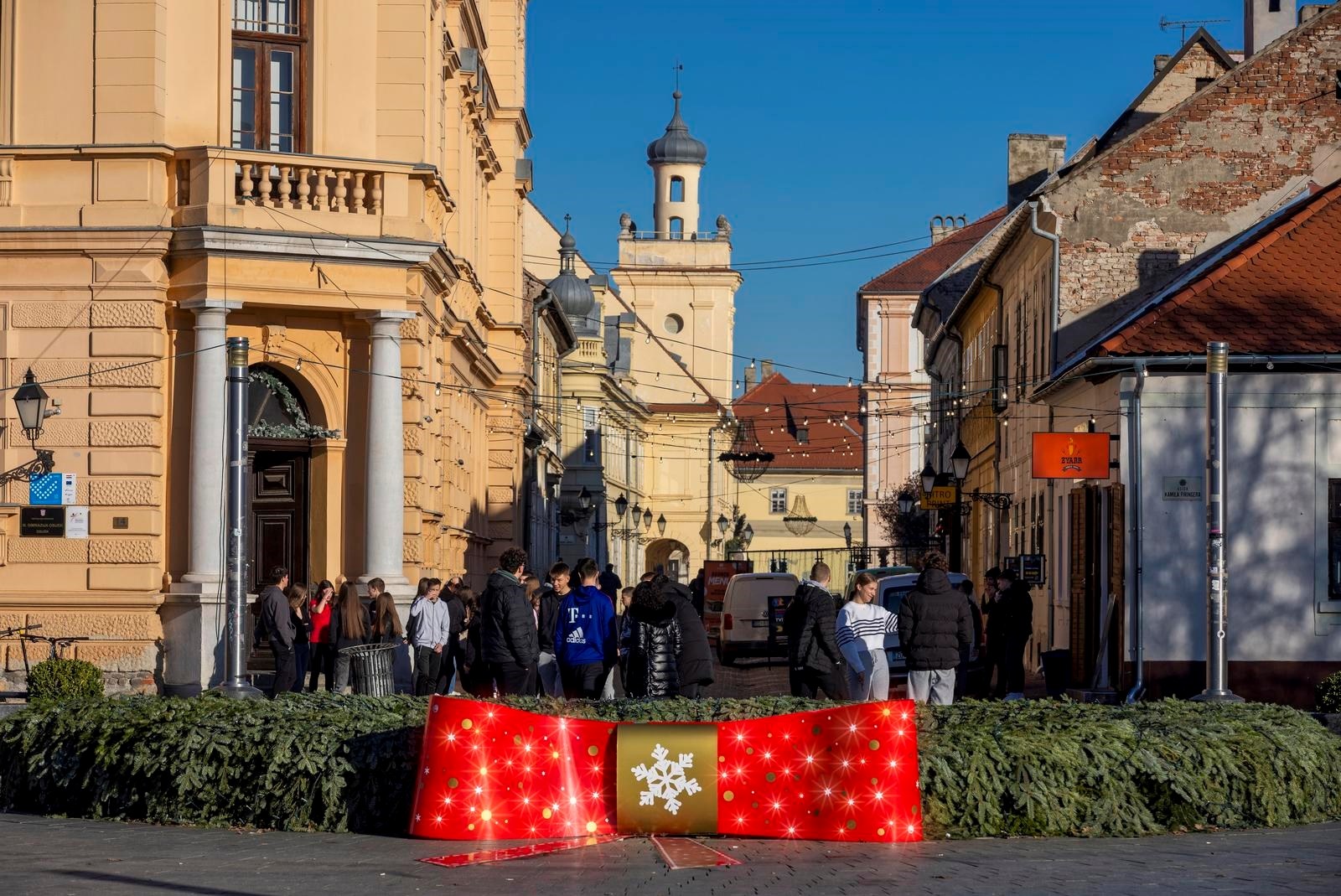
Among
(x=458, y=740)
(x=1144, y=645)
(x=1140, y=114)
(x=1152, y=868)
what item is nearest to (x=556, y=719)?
(x=458, y=740)

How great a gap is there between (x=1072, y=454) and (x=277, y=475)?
31.2ft

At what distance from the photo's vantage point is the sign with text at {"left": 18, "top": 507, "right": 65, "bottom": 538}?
75.7 ft

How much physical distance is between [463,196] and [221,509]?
Result: 33.7ft

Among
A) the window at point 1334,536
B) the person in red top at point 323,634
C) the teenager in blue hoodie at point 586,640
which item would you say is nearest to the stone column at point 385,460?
the person in red top at point 323,634

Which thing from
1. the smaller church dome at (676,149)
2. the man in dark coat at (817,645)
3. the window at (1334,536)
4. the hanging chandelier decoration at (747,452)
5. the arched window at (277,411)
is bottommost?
the man in dark coat at (817,645)

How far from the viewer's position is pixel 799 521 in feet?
382

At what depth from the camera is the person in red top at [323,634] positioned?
22.2 m

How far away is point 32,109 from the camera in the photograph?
75.8ft

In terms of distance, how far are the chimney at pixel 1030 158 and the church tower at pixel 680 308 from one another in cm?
5753

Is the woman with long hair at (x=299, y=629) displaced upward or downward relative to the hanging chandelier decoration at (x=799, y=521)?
downward

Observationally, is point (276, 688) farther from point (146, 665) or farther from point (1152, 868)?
point (1152, 868)

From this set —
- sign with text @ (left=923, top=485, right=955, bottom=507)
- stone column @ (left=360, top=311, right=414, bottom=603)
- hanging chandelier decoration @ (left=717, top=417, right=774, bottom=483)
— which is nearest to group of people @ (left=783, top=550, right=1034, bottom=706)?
stone column @ (left=360, top=311, right=414, bottom=603)

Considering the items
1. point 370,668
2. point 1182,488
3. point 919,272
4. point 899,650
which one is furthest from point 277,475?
point 919,272

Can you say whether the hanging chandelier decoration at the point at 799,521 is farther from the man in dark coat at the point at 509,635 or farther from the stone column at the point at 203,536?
the man in dark coat at the point at 509,635
